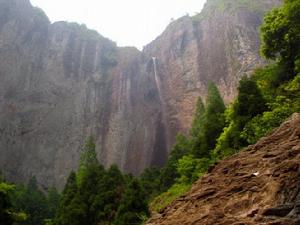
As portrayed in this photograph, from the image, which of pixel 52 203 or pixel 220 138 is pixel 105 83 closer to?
pixel 52 203

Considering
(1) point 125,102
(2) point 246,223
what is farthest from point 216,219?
(1) point 125,102

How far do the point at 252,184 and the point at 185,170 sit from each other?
1234 centimetres

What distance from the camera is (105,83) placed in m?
65.1

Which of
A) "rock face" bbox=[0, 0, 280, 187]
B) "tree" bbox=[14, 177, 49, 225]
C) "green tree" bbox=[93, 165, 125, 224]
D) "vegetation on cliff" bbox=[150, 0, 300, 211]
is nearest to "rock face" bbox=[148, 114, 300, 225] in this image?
"vegetation on cliff" bbox=[150, 0, 300, 211]

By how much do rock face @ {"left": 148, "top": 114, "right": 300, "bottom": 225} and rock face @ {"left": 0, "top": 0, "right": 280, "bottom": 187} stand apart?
41075 mm

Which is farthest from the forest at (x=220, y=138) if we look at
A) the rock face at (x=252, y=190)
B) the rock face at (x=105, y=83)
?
the rock face at (x=105, y=83)

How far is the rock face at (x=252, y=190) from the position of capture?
6.38 metres

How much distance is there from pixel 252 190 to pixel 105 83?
192 feet

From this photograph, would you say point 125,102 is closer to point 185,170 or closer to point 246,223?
point 185,170

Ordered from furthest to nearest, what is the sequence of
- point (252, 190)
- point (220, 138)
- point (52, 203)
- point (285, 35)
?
point (52, 203), point (220, 138), point (285, 35), point (252, 190)

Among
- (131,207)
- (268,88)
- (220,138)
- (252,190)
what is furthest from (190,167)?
(252,190)

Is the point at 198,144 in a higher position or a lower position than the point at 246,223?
higher

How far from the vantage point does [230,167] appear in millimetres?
8859

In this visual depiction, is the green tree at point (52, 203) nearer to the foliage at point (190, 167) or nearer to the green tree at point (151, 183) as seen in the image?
the green tree at point (151, 183)
